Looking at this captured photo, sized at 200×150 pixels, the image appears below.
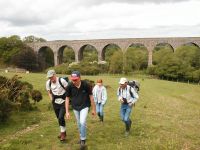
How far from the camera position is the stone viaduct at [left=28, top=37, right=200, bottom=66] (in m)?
85.7

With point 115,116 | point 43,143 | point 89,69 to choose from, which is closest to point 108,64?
point 89,69

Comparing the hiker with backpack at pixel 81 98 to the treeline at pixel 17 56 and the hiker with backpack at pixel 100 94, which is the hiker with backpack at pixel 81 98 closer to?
the hiker with backpack at pixel 100 94

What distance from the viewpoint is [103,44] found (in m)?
94.8

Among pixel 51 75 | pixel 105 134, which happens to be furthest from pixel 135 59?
pixel 51 75

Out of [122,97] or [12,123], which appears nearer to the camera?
[122,97]

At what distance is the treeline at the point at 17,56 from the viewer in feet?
275

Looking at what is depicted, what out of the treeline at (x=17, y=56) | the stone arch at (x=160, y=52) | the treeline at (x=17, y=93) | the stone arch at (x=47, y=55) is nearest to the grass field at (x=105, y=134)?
the treeline at (x=17, y=93)

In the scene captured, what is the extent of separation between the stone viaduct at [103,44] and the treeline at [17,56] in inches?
330

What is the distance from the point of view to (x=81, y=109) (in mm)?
10055

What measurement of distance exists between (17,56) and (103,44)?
2373 cm

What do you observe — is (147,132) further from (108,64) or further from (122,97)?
(108,64)

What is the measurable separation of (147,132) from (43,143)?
4.12m

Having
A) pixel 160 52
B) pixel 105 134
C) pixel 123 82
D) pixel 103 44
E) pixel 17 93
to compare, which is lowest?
pixel 160 52

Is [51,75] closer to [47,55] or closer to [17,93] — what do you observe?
[17,93]
